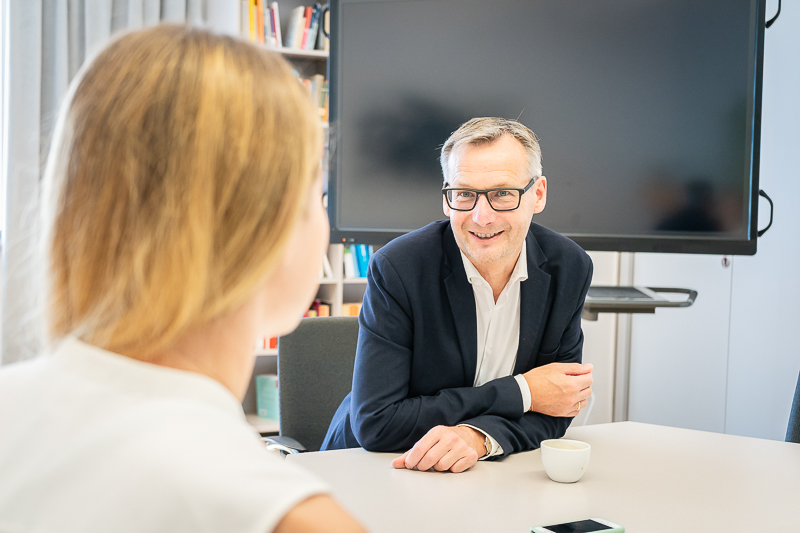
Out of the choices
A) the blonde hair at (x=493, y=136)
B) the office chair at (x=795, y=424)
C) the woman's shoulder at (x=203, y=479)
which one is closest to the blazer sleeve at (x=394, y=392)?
the blonde hair at (x=493, y=136)

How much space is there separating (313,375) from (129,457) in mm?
1590

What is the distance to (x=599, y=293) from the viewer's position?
2.45 metres

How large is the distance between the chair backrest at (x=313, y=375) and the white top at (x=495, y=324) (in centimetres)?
49

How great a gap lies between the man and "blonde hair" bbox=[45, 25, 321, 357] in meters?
1.02

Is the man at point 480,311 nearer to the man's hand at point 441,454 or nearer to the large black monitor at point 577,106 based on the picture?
the man's hand at point 441,454

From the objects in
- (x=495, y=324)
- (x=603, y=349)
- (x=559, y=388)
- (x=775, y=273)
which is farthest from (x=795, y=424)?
(x=603, y=349)

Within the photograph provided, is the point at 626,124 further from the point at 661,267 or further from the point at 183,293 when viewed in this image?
the point at 183,293

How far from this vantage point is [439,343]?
1624 millimetres

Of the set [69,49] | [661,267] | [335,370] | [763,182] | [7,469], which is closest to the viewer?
[7,469]

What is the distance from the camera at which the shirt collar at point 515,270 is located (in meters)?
1.67

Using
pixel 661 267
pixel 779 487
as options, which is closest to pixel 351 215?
pixel 661 267

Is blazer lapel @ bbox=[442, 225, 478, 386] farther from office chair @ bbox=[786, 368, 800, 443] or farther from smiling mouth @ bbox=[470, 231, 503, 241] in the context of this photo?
office chair @ bbox=[786, 368, 800, 443]

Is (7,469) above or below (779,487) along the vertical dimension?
above

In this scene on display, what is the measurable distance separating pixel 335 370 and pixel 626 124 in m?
1.32
